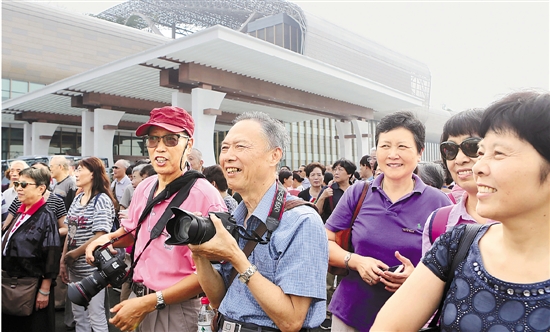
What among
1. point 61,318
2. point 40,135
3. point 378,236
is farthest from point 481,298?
point 40,135

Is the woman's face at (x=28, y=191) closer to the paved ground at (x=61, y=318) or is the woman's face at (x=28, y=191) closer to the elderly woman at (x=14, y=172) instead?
the elderly woman at (x=14, y=172)

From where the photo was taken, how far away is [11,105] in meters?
21.5

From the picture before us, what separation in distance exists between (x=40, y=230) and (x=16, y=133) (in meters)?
28.7

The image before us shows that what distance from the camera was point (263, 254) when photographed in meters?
1.77

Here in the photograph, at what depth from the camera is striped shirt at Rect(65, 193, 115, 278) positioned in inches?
164

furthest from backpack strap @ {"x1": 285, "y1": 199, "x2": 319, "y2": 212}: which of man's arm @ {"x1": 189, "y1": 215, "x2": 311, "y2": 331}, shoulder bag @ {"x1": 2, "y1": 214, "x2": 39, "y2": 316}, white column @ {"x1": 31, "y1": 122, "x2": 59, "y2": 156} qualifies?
white column @ {"x1": 31, "y1": 122, "x2": 59, "y2": 156}

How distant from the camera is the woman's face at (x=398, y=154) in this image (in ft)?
8.12

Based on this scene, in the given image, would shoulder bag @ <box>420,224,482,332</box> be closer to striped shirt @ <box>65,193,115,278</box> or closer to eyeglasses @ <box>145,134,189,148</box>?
eyeglasses @ <box>145,134,189,148</box>

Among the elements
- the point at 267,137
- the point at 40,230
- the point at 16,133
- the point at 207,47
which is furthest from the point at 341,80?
the point at 16,133

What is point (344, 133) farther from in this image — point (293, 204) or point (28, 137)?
point (293, 204)

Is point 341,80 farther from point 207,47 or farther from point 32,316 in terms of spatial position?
point 32,316

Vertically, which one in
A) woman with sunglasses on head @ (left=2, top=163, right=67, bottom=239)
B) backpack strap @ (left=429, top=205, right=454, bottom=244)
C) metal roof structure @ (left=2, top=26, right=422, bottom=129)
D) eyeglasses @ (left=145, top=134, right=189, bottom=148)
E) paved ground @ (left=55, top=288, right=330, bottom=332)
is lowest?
paved ground @ (left=55, top=288, right=330, bottom=332)

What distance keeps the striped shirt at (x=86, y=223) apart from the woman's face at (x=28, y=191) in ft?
1.26

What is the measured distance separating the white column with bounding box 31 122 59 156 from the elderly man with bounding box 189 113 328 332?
25206 mm
